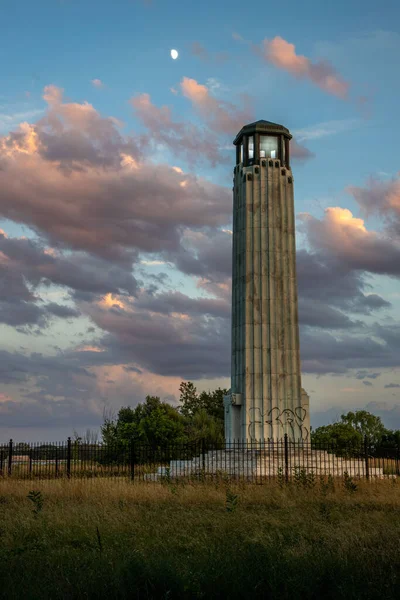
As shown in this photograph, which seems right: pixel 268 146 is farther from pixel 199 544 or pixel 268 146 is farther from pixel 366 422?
pixel 366 422

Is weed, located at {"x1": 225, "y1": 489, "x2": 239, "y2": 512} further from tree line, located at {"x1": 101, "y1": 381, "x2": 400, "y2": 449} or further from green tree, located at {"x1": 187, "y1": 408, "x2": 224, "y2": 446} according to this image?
green tree, located at {"x1": 187, "y1": 408, "x2": 224, "y2": 446}

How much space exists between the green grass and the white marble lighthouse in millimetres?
9350

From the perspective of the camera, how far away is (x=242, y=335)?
31.5 m

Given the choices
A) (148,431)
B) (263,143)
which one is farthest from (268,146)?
(148,431)

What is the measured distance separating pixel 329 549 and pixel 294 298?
21242mm

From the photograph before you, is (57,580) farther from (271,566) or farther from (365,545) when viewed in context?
(365,545)

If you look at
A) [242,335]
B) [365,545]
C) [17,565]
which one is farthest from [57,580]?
[242,335]

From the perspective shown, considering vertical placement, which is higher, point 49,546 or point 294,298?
point 294,298

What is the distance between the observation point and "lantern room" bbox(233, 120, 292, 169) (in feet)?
109

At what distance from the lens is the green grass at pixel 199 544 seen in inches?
360

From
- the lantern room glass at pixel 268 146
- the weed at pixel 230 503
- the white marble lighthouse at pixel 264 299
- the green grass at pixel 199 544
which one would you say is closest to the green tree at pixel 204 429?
the white marble lighthouse at pixel 264 299

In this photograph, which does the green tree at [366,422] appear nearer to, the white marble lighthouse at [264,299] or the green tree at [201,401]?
the green tree at [201,401]

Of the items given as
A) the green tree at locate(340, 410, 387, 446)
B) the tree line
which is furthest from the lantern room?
the green tree at locate(340, 410, 387, 446)

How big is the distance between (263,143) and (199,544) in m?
25.2
